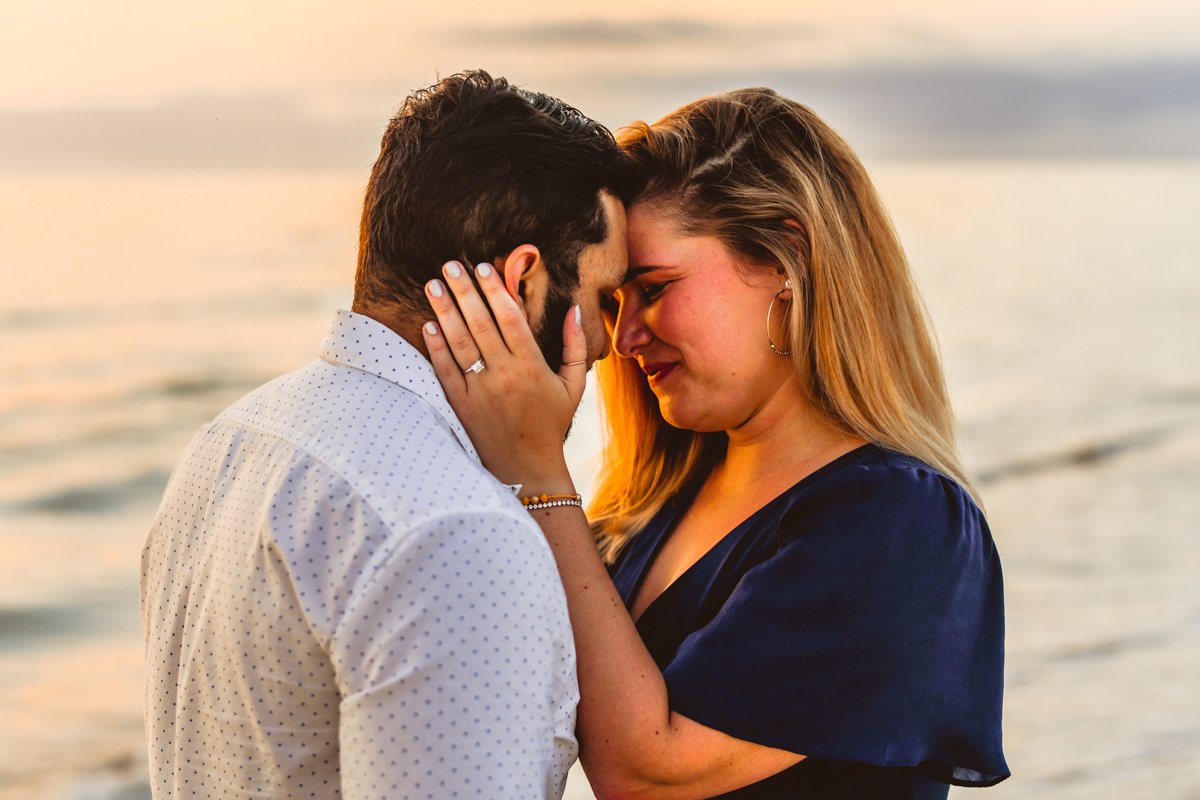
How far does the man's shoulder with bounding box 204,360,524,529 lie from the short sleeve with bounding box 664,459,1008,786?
27.0 inches

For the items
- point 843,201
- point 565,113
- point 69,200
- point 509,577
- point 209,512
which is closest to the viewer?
point 509,577

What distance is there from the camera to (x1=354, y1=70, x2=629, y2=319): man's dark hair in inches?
59.4

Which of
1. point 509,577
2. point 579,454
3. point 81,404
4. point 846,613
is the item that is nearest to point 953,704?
point 846,613

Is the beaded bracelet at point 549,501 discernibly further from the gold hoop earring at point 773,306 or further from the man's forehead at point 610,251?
the gold hoop earring at point 773,306

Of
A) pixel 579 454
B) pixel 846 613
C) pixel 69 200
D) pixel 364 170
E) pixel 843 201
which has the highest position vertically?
pixel 364 170

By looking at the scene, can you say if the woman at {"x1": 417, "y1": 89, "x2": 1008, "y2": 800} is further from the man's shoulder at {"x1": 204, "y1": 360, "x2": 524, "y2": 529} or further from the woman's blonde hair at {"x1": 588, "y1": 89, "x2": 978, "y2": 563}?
the man's shoulder at {"x1": 204, "y1": 360, "x2": 524, "y2": 529}

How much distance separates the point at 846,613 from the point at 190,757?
106 cm

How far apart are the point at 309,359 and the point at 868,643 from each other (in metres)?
12.5

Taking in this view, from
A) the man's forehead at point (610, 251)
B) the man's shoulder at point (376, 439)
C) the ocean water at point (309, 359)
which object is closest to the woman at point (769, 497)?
the man's forehead at point (610, 251)

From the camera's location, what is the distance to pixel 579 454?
327 inches

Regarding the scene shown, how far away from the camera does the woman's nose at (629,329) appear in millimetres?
2234

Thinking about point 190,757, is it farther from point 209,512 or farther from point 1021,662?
point 1021,662

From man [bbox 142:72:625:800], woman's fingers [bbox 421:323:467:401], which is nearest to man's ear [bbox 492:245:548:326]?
man [bbox 142:72:625:800]

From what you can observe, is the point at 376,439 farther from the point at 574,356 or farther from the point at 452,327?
the point at 574,356
